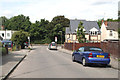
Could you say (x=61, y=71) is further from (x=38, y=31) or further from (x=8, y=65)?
(x=38, y=31)

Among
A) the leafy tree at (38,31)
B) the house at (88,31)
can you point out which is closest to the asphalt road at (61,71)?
the house at (88,31)

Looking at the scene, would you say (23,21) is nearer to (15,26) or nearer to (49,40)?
(15,26)

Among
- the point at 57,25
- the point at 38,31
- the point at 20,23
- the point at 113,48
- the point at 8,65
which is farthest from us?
the point at 20,23

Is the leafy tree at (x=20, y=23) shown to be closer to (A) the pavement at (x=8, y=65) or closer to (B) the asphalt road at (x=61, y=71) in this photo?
A: (A) the pavement at (x=8, y=65)

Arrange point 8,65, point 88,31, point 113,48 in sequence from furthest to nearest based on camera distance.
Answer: point 88,31
point 113,48
point 8,65

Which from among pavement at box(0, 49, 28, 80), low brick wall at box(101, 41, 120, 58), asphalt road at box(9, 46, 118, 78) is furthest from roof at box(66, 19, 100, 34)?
asphalt road at box(9, 46, 118, 78)

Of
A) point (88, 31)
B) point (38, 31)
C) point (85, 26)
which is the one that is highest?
point (85, 26)

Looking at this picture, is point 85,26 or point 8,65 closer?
point 8,65

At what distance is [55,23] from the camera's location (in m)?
85.1

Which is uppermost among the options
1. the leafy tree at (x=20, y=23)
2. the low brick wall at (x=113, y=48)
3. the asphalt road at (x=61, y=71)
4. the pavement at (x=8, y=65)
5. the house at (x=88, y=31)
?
the leafy tree at (x=20, y=23)

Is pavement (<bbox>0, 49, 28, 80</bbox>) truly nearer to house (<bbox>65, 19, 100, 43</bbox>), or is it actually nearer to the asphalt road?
the asphalt road

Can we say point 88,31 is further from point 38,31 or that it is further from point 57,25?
point 38,31

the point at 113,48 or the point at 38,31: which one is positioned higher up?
the point at 38,31

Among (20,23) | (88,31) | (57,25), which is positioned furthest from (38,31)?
(88,31)
